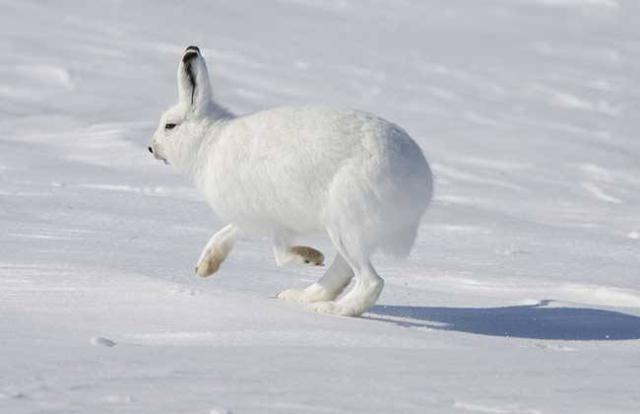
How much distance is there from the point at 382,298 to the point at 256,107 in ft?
19.3

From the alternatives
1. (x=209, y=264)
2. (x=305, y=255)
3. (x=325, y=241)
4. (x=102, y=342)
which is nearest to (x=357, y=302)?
(x=305, y=255)

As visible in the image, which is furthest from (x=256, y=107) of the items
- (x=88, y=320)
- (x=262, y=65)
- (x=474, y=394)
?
(x=474, y=394)

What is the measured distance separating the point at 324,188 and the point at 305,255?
443mm

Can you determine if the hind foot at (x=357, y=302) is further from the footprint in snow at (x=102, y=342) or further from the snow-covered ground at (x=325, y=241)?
the footprint in snow at (x=102, y=342)

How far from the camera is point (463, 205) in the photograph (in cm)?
809

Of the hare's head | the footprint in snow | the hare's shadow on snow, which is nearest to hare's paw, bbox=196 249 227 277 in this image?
the hare's head

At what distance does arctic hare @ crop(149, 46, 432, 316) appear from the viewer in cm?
448

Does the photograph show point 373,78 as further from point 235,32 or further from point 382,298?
point 382,298

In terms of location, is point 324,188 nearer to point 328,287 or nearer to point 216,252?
point 328,287

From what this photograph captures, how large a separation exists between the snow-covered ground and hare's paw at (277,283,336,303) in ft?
0.23

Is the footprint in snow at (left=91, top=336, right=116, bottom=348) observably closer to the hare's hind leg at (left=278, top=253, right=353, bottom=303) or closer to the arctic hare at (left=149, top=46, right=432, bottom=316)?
the arctic hare at (left=149, top=46, right=432, bottom=316)

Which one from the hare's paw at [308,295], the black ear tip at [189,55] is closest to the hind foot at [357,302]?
the hare's paw at [308,295]

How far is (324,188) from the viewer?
178 inches

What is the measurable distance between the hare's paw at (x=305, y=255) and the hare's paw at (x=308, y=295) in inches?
4.0
